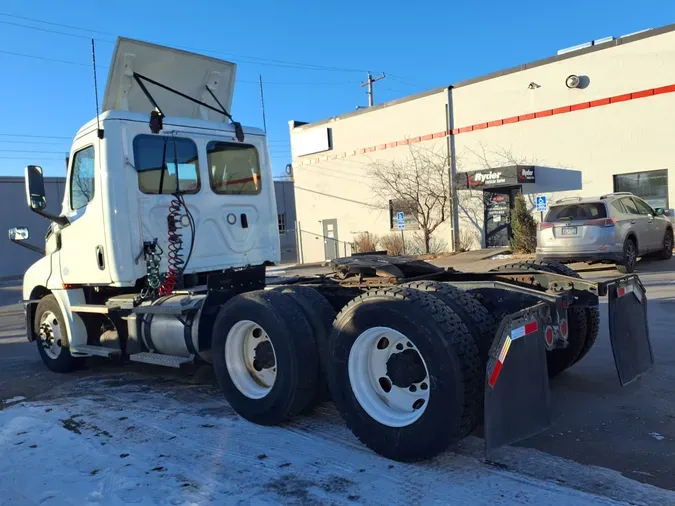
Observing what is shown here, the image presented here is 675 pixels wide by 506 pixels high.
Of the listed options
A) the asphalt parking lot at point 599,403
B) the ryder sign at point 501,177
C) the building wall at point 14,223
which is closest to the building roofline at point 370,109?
the ryder sign at point 501,177

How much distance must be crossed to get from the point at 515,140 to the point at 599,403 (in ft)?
56.9

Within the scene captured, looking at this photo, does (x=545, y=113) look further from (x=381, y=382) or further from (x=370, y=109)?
(x=381, y=382)

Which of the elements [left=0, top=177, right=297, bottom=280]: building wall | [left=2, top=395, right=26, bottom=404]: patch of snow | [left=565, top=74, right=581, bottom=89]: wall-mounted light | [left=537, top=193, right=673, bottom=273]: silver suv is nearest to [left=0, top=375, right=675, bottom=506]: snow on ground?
[left=2, top=395, right=26, bottom=404]: patch of snow

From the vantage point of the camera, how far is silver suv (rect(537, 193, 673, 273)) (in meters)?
12.4

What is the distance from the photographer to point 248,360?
15.8ft

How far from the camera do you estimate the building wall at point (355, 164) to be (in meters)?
23.4

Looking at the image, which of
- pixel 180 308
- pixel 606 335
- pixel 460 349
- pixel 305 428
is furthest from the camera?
pixel 606 335

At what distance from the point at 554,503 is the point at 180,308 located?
11.8 ft

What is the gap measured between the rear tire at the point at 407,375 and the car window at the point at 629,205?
37.5 ft

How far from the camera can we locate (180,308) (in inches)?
211

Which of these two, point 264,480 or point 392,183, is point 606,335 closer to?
point 264,480

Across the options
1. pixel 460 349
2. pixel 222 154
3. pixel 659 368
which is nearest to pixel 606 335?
pixel 659 368

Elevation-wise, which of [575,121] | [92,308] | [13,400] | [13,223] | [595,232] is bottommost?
[13,400]

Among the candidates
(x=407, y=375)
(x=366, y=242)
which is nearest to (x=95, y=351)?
(x=407, y=375)
